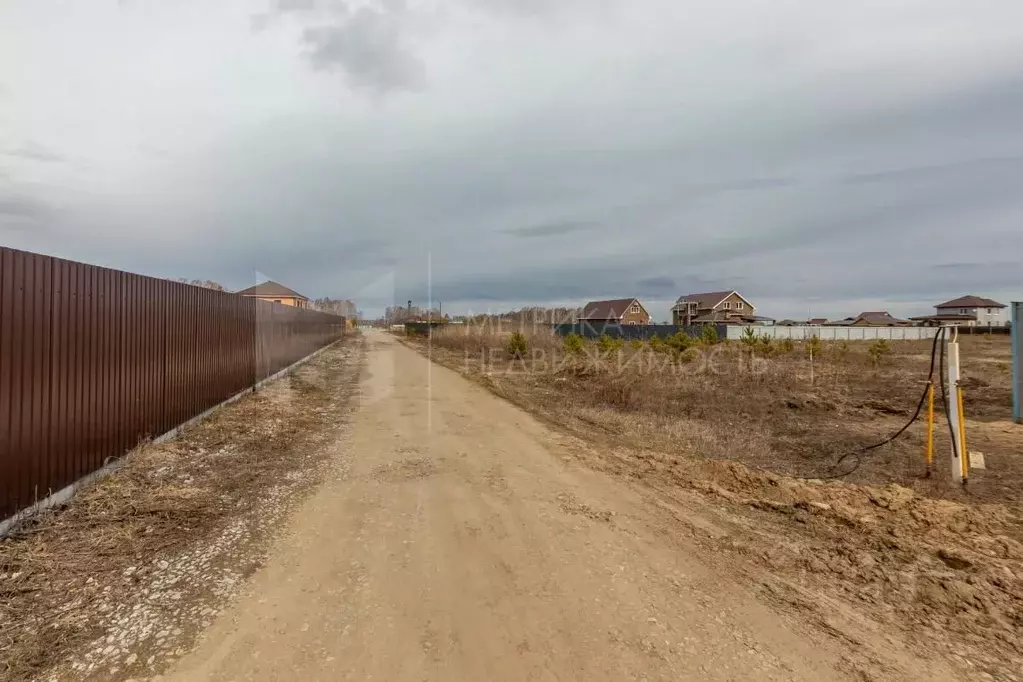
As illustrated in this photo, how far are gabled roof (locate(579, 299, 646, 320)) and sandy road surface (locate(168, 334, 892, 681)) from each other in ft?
175

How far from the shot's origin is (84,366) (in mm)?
4773

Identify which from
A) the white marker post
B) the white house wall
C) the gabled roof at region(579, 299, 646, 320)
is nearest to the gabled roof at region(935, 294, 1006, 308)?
the white house wall

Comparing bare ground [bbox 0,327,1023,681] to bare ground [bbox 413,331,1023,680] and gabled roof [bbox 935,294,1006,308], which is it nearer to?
bare ground [bbox 413,331,1023,680]

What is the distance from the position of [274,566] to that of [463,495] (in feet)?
6.54

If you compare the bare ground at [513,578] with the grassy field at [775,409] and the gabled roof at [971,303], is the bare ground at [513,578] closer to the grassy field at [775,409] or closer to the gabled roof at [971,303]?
the grassy field at [775,409]

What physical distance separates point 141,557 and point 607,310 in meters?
59.2

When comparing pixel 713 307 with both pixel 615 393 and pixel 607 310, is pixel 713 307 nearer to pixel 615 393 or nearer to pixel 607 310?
pixel 607 310

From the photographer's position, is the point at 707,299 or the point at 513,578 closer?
the point at 513,578

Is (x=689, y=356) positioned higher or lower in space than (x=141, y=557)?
higher

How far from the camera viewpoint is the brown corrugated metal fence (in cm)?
382

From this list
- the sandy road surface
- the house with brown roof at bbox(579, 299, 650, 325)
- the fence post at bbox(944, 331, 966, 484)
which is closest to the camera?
the sandy road surface

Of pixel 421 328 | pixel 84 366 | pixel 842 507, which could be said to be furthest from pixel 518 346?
pixel 421 328

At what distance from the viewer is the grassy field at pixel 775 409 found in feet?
22.2

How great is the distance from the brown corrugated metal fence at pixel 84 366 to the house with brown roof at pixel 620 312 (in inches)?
2033
